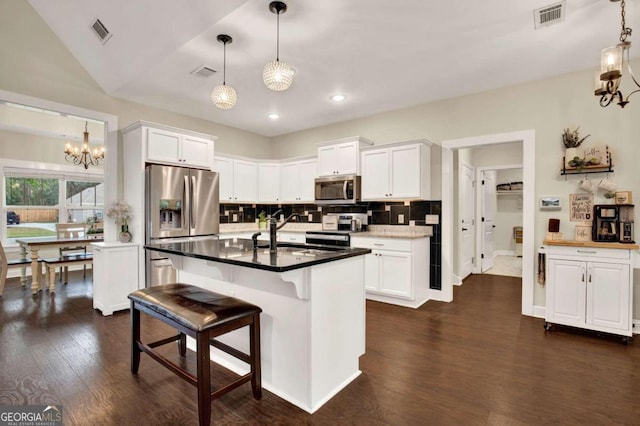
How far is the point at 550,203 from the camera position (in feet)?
12.0

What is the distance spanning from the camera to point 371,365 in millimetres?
2562

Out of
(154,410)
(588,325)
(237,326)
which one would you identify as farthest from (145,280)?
(588,325)

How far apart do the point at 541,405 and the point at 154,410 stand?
2.43 m

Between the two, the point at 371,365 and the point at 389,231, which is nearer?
the point at 371,365

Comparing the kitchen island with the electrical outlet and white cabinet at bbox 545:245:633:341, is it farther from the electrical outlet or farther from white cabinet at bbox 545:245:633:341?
the electrical outlet

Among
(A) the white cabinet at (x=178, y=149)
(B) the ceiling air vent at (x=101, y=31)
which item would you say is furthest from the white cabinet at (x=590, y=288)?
(B) the ceiling air vent at (x=101, y=31)

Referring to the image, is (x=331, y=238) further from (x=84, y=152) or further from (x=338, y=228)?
(x=84, y=152)

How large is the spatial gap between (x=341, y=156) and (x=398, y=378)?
11.2 feet

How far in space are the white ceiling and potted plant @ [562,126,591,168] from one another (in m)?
0.51

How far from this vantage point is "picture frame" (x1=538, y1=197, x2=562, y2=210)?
363cm

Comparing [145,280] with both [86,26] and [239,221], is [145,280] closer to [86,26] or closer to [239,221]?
[239,221]

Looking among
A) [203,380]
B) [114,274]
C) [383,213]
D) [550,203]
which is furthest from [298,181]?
[203,380]

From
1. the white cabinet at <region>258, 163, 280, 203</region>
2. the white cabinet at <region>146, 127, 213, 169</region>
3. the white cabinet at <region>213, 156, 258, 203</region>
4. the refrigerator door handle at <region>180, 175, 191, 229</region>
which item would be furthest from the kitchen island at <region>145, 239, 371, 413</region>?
the white cabinet at <region>258, 163, 280, 203</region>

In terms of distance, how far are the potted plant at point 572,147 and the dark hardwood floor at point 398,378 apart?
1778mm
